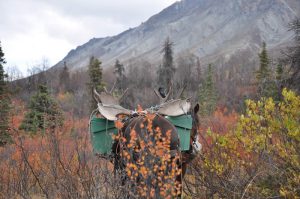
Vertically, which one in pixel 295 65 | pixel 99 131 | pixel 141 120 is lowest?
pixel 99 131

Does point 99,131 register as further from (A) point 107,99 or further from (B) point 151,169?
(B) point 151,169

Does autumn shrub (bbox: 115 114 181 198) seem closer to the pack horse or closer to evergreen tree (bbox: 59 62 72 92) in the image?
the pack horse

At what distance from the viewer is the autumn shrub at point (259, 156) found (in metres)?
5.51

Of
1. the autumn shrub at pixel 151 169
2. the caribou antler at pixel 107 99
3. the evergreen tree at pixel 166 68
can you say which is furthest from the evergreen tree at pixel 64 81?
the autumn shrub at pixel 151 169

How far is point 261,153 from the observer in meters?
5.79

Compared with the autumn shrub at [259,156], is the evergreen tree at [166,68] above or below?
above

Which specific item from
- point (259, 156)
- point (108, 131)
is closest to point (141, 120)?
point (108, 131)

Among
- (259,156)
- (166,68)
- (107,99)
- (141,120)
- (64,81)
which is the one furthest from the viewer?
(64,81)

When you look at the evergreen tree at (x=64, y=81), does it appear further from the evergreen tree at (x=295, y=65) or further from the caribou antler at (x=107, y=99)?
the caribou antler at (x=107, y=99)

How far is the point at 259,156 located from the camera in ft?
19.1

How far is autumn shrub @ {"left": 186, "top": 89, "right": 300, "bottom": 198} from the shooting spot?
18.1 feet

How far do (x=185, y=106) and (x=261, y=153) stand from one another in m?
1.60

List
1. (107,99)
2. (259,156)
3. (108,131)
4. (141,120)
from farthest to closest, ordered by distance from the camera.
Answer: (107,99), (108,131), (141,120), (259,156)

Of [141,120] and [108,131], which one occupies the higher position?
[141,120]
